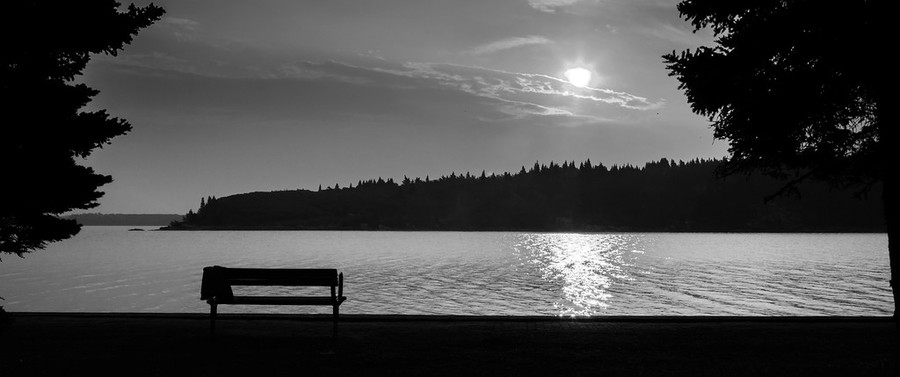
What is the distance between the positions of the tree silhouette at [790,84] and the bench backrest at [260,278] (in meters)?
8.50

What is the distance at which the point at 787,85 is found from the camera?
14250 millimetres

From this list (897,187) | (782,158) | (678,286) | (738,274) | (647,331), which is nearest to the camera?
(897,187)

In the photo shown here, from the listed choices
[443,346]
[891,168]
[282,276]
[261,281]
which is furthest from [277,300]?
[891,168]

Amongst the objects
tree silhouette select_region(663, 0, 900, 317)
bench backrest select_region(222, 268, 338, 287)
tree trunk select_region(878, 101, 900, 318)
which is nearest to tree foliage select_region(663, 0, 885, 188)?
tree silhouette select_region(663, 0, 900, 317)

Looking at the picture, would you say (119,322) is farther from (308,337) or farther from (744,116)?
(744,116)

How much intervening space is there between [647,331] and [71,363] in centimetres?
941

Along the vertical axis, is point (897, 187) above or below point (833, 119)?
below

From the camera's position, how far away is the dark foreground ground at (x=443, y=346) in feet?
34.5

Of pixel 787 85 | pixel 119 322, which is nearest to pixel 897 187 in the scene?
pixel 787 85

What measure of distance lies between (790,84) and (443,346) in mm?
8094

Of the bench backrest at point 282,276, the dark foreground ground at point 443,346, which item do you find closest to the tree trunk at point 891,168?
the dark foreground ground at point 443,346

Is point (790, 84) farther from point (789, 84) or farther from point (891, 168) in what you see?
point (891, 168)

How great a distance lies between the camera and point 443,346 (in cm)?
1225

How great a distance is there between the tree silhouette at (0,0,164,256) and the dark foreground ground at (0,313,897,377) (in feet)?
9.26
